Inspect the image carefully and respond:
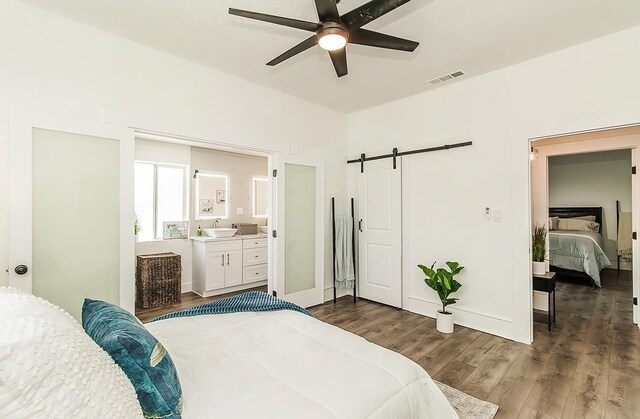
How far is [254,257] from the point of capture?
5.27 metres

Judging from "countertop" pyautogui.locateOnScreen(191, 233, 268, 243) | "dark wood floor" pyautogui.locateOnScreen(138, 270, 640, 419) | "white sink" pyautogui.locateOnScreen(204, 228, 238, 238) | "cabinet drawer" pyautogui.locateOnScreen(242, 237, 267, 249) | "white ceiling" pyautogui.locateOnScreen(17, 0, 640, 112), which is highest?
"white ceiling" pyautogui.locateOnScreen(17, 0, 640, 112)

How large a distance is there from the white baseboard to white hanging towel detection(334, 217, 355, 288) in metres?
0.90

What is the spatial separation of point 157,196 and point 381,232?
11.5ft

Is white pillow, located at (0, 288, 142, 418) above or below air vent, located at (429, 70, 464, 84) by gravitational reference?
below

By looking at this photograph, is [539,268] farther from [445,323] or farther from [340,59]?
[340,59]

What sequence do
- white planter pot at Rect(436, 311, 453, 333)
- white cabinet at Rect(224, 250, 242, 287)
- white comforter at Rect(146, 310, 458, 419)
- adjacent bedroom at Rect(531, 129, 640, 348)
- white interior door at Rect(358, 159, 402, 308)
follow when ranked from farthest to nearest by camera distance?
white cabinet at Rect(224, 250, 242, 287), white interior door at Rect(358, 159, 402, 308), adjacent bedroom at Rect(531, 129, 640, 348), white planter pot at Rect(436, 311, 453, 333), white comforter at Rect(146, 310, 458, 419)

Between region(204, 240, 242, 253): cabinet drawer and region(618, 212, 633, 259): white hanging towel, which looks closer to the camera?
region(204, 240, 242, 253): cabinet drawer

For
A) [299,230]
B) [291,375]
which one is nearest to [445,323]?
[299,230]

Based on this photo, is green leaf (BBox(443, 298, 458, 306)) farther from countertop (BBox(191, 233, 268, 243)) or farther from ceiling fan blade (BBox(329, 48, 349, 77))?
countertop (BBox(191, 233, 268, 243))

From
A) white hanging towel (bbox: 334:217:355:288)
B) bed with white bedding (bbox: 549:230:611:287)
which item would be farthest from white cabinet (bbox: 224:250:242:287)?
bed with white bedding (bbox: 549:230:611:287)

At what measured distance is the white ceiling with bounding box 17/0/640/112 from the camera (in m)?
2.30

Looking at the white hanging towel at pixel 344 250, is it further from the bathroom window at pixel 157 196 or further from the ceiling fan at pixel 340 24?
the ceiling fan at pixel 340 24

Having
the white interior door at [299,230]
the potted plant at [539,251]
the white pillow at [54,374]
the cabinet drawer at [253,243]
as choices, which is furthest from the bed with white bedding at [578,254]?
the white pillow at [54,374]

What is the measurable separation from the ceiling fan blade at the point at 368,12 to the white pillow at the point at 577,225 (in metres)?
6.91
